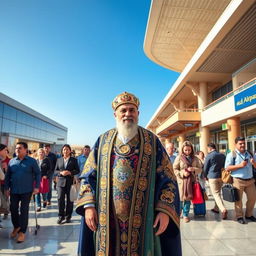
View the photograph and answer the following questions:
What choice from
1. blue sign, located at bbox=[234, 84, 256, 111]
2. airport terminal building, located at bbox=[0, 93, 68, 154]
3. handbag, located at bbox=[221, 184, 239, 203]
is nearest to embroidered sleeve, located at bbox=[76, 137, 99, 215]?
handbag, located at bbox=[221, 184, 239, 203]

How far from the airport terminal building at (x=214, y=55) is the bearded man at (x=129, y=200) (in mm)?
10936

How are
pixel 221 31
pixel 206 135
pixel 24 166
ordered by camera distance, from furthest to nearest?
pixel 206 135 → pixel 221 31 → pixel 24 166

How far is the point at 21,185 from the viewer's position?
403 centimetres

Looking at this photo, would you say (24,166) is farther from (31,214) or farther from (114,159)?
(114,159)

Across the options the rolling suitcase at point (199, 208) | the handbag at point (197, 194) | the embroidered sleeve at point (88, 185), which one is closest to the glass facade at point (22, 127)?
the rolling suitcase at point (199, 208)

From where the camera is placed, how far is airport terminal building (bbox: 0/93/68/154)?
29219 millimetres

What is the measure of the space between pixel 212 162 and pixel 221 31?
9552 millimetres

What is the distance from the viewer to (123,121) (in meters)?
2.05

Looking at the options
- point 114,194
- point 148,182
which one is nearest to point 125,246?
point 114,194

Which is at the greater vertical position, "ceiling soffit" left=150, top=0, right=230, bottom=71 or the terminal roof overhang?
"ceiling soffit" left=150, top=0, right=230, bottom=71

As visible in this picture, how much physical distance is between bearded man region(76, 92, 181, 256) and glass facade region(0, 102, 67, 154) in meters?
30.9

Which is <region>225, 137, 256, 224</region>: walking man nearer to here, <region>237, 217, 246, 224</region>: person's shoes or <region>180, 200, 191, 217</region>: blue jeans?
<region>237, 217, 246, 224</region>: person's shoes

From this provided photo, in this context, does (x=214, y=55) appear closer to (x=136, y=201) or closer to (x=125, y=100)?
(x=125, y=100)

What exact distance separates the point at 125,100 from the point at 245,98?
11.6m
